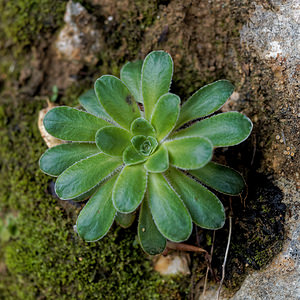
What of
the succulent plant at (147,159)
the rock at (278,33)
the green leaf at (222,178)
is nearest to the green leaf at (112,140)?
the succulent plant at (147,159)

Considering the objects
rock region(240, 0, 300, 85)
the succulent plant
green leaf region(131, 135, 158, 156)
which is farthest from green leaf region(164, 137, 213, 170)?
rock region(240, 0, 300, 85)

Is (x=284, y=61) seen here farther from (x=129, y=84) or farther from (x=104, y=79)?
(x=104, y=79)

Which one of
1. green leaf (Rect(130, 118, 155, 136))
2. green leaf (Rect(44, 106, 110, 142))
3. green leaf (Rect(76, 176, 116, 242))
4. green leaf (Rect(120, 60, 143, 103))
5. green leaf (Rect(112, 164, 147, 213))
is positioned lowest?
green leaf (Rect(76, 176, 116, 242))

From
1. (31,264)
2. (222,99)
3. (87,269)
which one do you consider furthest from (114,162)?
(31,264)

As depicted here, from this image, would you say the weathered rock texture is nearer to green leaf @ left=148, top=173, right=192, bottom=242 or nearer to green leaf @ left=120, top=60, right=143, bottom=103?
green leaf @ left=148, top=173, right=192, bottom=242

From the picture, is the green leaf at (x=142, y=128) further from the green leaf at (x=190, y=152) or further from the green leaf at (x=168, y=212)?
the green leaf at (x=168, y=212)

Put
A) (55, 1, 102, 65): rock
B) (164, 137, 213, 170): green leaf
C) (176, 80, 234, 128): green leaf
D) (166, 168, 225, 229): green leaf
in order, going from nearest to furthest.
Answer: (164, 137, 213, 170): green leaf → (166, 168, 225, 229): green leaf → (176, 80, 234, 128): green leaf → (55, 1, 102, 65): rock
